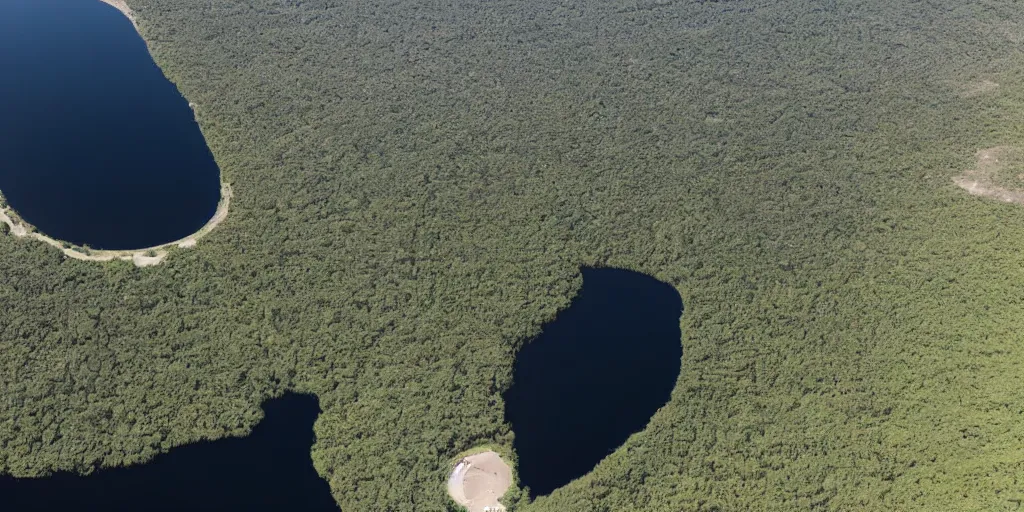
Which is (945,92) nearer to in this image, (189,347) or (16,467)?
(189,347)

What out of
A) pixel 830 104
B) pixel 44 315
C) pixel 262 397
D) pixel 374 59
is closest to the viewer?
pixel 262 397

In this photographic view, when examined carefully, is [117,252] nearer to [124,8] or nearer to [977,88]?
[124,8]

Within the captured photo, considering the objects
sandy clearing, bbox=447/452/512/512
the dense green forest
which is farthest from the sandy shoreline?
sandy clearing, bbox=447/452/512/512

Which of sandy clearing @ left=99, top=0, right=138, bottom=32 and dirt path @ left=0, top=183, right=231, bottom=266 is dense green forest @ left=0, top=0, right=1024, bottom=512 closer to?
dirt path @ left=0, top=183, right=231, bottom=266

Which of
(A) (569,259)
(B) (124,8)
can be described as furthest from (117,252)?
(B) (124,8)

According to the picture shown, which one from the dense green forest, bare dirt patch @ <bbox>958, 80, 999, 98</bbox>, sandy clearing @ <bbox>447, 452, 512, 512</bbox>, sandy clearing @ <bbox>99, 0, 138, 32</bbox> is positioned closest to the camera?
sandy clearing @ <bbox>447, 452, 512, 512</bbox>

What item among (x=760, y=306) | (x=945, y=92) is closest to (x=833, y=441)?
(x=760, y=306)

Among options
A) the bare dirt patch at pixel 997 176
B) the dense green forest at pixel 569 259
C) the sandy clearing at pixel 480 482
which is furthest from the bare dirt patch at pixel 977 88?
the sandy clearing at pixel 480 482
